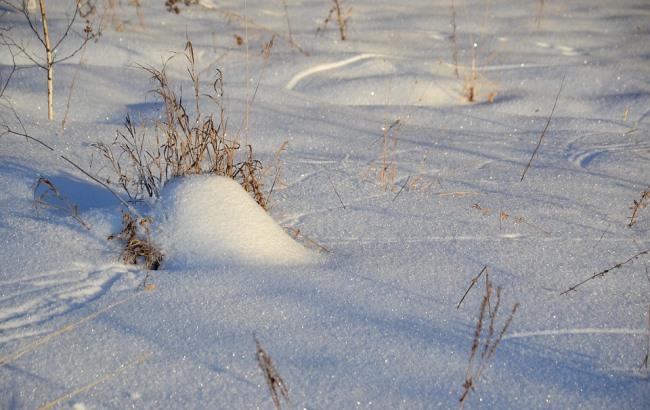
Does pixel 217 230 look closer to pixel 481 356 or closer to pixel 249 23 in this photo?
pixel 481 356

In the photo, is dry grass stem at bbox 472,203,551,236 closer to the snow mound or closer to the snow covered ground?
the snow covered ground

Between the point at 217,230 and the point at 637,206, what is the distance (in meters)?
1.34

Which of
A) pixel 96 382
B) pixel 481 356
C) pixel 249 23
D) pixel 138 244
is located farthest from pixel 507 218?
pixel 249 23

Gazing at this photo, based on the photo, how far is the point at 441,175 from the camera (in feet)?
8.27

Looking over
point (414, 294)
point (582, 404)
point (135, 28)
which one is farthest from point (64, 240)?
point (135, 28)

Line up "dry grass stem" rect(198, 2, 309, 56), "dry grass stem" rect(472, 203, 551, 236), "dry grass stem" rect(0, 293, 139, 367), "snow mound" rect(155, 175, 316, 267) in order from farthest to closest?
"dry grass stem" rect(198, 2, 309, 56), "dry grass stem" rect(472, 203, 551, 236), "snow mound" rect(155, 175, 316, 267), "dry grass stem" rect(0, 293, 139, 367)

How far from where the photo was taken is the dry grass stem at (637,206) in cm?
210

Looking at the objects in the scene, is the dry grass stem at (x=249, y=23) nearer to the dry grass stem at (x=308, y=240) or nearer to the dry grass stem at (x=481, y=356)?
the dry grass stem at (x=308, y=240)

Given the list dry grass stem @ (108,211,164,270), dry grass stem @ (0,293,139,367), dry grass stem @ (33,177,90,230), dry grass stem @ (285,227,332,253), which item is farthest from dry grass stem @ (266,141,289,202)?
dry grass stem @ (0,293,139,367)

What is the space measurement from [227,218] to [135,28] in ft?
10.3

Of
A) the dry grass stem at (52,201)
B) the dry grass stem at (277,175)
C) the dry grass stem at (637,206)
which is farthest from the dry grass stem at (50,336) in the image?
the dry grass stem at (637,206)

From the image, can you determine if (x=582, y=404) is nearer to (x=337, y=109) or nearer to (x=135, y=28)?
(x=337, y=109)

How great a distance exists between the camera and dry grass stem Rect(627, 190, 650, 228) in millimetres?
2102

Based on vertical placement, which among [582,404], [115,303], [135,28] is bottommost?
[582,404]
